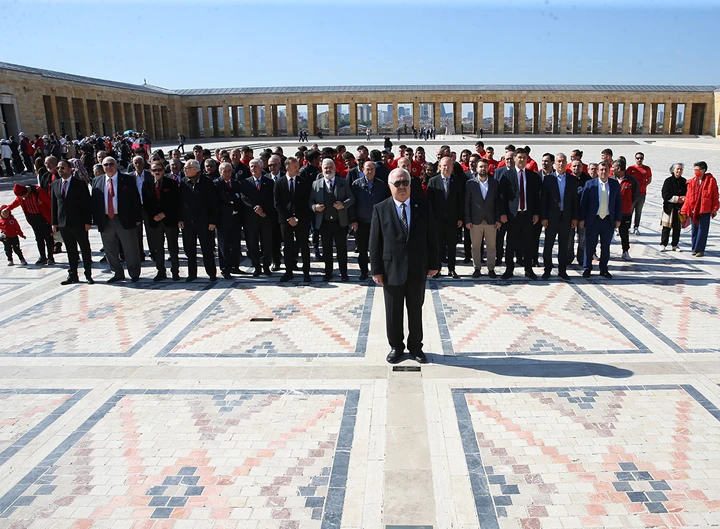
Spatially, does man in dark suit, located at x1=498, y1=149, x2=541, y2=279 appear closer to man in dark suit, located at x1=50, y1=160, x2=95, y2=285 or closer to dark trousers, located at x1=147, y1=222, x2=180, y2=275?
dark trousers, located at x1=147, y1=222, x2=180, y2=275

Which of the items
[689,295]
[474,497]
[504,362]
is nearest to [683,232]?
[689,295]

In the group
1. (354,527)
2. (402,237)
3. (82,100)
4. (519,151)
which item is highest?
Answer: (82,100)

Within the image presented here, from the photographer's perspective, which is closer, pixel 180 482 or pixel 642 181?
pixel 180 482

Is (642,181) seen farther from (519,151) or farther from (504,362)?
(504,362)

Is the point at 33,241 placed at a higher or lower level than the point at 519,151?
lower

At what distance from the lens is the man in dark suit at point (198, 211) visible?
870 centimetres

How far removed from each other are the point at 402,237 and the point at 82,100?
41882 mm

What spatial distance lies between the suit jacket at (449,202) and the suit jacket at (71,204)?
5404 millimetres

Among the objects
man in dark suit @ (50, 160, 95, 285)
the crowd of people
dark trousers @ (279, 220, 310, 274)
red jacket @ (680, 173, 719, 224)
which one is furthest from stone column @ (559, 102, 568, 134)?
man in dark suit @ (50, 160, 95, 285)

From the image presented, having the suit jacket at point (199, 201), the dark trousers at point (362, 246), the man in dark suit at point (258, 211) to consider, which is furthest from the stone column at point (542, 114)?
the suit jacket at point (199, 201)

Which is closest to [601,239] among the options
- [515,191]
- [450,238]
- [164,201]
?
[515,191]

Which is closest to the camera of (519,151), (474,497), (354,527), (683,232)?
(354,527)

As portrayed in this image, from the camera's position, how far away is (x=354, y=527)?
3406mm

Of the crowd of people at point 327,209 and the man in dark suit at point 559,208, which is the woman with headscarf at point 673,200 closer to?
the crowd of people at point 327,209
